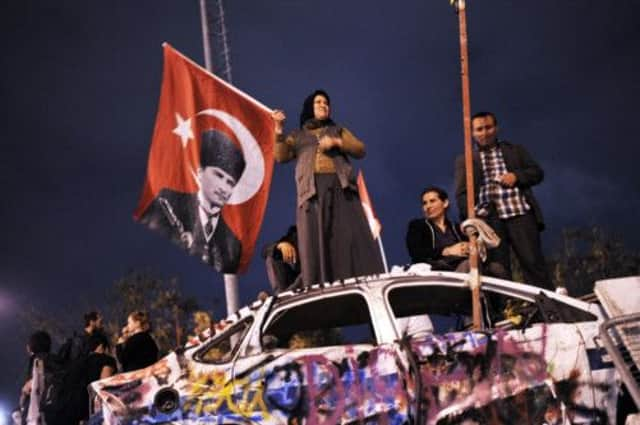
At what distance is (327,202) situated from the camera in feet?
23.7

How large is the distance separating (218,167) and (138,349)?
327cm

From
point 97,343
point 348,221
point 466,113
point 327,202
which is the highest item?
point 466,113

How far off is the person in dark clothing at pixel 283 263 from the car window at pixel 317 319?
153cm

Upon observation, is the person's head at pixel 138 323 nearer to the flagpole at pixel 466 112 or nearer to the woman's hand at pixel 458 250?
the woman's hand at pixel 458 250

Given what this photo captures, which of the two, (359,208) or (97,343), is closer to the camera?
(359,208)

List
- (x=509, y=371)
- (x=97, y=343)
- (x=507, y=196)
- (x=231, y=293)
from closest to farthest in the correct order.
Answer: (x=509, y=371), (x=507, y=196), (x=97, y=343), (x=231, y=293)

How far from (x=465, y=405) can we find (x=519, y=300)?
909 millimetres

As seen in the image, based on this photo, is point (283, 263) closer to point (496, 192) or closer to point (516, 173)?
point (496, 192)

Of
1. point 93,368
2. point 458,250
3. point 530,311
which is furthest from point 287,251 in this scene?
point 530,311

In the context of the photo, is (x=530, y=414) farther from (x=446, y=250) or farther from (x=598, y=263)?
(x=598, y=263)

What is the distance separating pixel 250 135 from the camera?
10047mm

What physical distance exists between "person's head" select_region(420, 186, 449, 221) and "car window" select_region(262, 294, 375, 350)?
151 centimetres

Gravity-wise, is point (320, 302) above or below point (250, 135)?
below

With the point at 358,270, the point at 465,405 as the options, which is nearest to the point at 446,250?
the point at 358,270
